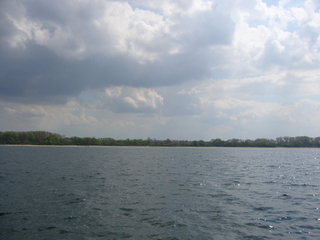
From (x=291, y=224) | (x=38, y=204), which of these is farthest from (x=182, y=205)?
(x=38, y=204)

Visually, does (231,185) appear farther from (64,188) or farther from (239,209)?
(64,188)

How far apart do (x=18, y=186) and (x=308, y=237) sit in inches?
1228

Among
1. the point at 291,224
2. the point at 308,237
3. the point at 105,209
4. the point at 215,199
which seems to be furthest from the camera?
the point at 215,199

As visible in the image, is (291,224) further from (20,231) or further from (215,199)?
(20,231)

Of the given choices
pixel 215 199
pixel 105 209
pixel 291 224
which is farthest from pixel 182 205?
pixel 291 224

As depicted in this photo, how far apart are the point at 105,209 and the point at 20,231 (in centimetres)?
700

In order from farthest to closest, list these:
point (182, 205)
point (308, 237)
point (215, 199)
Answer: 1. point (215, 199)
2. point (182, 205)
3. point (308, 237)

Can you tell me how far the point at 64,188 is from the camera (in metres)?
30.5

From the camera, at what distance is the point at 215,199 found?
26266mm

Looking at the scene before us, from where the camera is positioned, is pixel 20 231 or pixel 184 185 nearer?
pixel 20 231

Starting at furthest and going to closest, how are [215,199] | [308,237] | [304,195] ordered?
[304,195] → [215,199] → [308,237]

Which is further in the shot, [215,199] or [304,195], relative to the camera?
[304,195]

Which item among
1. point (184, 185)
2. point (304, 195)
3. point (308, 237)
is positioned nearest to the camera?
point (308, 237)

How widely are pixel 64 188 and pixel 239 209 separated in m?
20.7
